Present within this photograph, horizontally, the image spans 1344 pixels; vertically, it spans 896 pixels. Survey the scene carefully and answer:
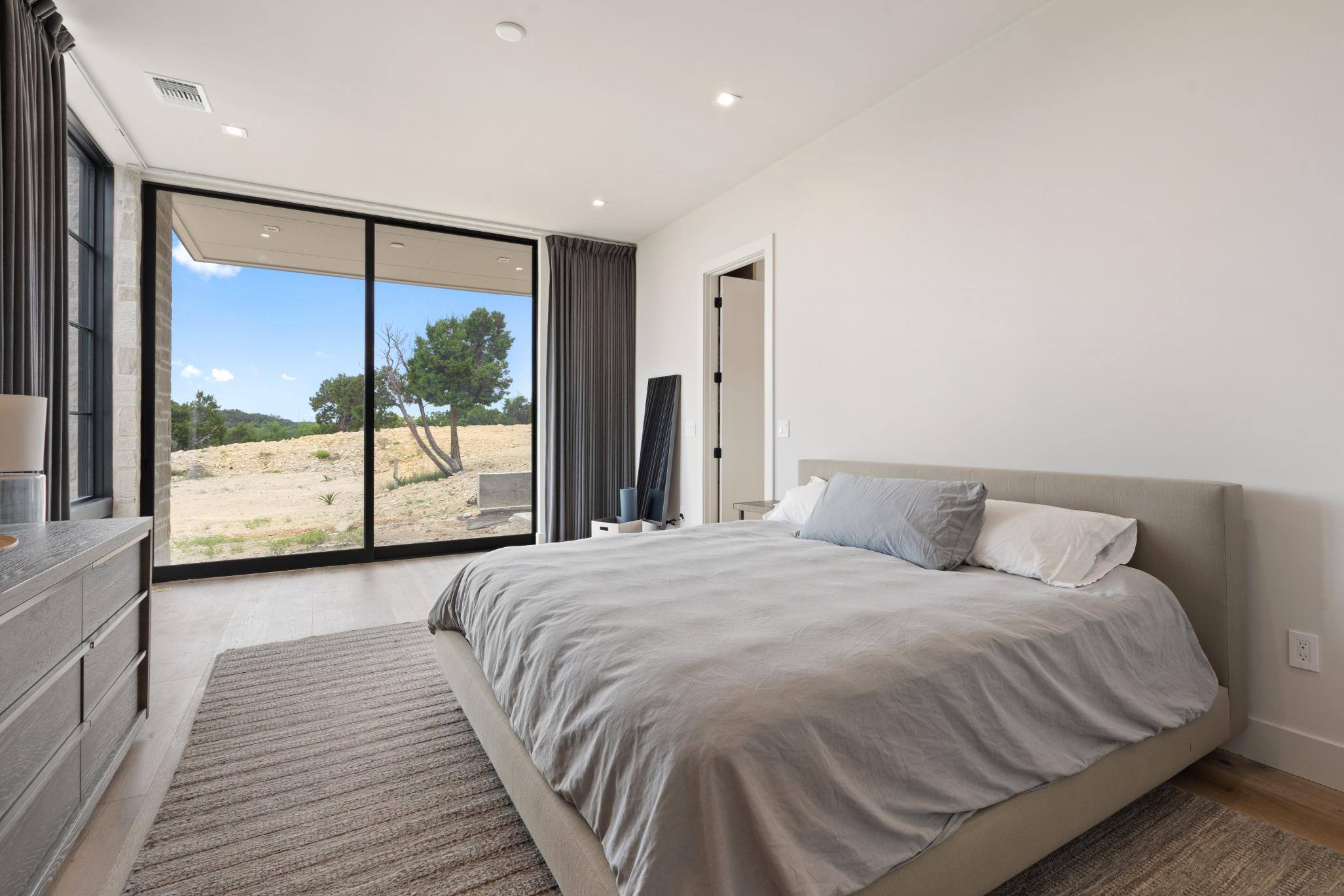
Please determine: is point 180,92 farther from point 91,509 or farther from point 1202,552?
point 1202,552

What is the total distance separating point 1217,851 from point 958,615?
2.89 feet

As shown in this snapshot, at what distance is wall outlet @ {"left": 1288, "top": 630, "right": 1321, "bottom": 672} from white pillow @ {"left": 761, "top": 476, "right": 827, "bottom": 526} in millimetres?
1592

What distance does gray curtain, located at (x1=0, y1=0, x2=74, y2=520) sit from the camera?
223 centimetres

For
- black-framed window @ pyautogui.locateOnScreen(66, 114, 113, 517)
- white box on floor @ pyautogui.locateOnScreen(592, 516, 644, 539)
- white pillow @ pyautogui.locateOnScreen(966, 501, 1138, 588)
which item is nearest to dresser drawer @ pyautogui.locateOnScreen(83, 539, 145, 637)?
black-framed window @ pyautogui.locateOnScreen(66, 114, 113, 517)

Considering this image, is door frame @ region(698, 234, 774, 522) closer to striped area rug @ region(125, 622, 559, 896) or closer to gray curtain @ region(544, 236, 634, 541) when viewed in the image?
gray curtain @ region(544, 236, 634, 541)

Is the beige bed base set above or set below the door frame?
below

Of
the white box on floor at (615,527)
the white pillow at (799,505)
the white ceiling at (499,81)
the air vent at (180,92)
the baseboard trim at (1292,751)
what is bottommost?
the baseboard trim at (1292,751)

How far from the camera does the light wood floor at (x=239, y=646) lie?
166cm

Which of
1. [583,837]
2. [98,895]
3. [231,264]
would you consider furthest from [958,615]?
[231,264]

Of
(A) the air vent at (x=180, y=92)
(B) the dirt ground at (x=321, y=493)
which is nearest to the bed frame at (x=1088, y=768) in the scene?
(A) the air vent at (x=180, y=92)

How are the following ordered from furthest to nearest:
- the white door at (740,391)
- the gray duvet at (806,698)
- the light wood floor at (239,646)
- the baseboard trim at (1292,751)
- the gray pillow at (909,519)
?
the white door at (740,391), the gray pillow at (909,519), the baseboard trim at (1292,751), the light wood floor at (239,646), the gray duvet at (806,698)

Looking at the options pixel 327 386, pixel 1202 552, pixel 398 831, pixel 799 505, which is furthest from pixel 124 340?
pixel 1202 552

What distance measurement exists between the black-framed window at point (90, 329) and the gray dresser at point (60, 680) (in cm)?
221

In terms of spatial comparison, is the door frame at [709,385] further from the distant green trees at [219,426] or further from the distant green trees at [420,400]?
the distant green trees at [219,426]
